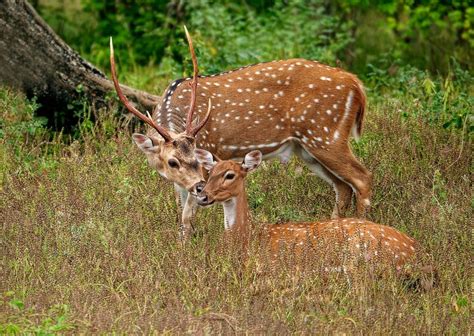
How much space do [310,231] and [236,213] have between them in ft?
1.67

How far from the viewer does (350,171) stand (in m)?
9.11

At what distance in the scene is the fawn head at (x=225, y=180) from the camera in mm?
7957

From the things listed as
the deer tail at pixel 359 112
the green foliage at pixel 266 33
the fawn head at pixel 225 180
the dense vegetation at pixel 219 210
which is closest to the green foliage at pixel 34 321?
the dense vegetation at pixel 219 210

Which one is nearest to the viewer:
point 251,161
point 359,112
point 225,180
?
point 225,180

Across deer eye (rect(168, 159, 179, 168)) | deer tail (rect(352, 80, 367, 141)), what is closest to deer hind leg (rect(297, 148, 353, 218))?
deer tail (rect(352, 80, 367, 141))

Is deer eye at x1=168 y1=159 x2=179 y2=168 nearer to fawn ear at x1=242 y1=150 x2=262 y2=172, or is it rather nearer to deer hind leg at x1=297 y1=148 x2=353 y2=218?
fawn ear at x1=242 y1=150 x2=262 y2=172

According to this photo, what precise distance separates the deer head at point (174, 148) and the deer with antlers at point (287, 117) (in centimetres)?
31

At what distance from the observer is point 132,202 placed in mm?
8758

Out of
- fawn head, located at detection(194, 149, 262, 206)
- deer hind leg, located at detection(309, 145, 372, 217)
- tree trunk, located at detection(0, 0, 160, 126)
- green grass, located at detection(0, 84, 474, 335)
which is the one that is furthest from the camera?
tree trunk, located at detection(0, 0, 160, 126)

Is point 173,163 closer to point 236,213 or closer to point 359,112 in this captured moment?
point 236,213

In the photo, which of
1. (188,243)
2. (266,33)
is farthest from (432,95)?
(188,243)

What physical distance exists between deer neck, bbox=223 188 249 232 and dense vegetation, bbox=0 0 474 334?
18 cm

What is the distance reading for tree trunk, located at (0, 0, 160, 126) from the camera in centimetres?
1041

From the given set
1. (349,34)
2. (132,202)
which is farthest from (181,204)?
(349,34)
